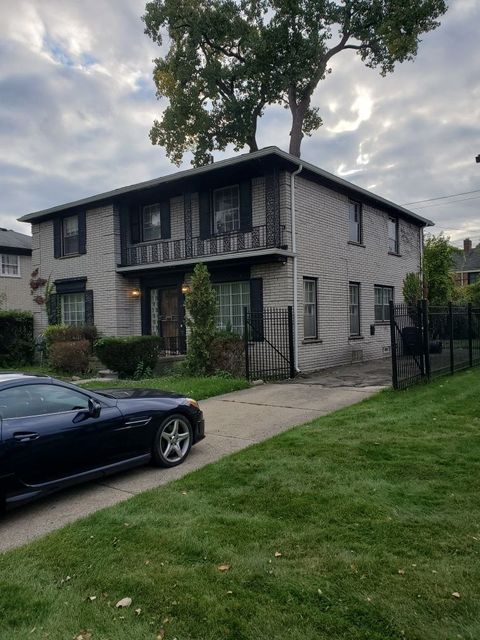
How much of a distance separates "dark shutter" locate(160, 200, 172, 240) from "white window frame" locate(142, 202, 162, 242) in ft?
1.05

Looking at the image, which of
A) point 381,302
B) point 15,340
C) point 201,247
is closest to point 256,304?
point 201,247

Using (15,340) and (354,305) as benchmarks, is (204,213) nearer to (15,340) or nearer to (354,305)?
(354,305)

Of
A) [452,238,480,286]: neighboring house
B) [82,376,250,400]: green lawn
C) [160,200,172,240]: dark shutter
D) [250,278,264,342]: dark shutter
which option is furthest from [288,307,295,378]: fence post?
[452,238,480,286]: neighboring house

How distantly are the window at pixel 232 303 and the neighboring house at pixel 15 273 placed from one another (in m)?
15.2

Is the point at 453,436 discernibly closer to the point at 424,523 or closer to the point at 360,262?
the point at 424,523

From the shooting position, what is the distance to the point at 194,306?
11.9 m

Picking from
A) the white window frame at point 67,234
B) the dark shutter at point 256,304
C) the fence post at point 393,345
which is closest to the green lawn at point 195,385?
the dark shutter at point 256,304

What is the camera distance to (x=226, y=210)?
14.5m

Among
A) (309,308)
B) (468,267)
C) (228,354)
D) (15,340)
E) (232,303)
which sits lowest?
(228,354)

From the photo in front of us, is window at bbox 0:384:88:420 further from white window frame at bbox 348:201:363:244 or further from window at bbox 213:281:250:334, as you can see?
white window frame at bbox 348:201:363:244

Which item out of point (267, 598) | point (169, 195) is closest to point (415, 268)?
point (169, 195)

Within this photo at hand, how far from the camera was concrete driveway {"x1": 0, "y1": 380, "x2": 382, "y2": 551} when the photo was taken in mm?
4205

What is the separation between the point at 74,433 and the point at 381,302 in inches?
596

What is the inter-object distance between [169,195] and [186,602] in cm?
1416
